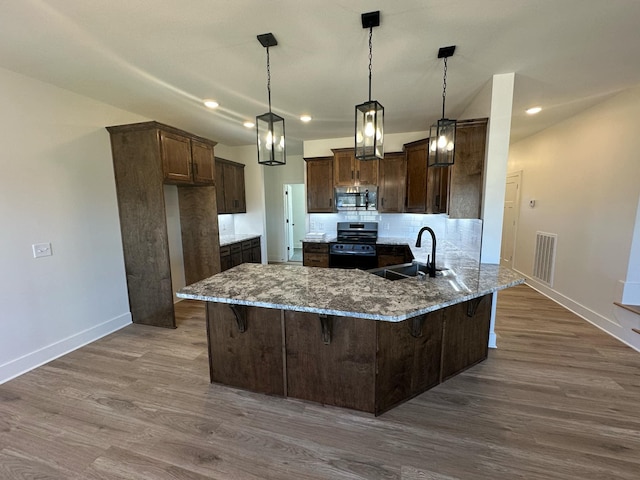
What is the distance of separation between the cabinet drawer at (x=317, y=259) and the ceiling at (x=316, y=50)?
2288mm

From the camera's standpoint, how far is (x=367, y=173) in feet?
14.6

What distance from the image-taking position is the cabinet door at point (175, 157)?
3.04 meters

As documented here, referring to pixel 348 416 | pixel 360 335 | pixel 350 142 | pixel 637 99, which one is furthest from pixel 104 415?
pixel 637 99

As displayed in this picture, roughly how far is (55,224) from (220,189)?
2320 millimetres

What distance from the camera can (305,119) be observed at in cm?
378

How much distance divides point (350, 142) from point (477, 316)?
3587 millimetres

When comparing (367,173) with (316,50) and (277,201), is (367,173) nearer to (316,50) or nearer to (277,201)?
(316,50)

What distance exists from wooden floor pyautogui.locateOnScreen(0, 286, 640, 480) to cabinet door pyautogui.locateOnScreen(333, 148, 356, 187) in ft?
10.3

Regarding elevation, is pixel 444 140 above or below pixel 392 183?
above

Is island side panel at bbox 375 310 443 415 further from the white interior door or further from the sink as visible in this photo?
the white interior door

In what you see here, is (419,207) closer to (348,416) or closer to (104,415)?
(348,416)

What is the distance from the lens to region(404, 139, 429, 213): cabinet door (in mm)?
3975

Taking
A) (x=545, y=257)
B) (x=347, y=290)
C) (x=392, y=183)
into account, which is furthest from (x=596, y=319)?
(x=347, y=290)

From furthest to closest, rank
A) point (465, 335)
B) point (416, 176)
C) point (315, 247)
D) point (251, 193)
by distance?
point (251, 193) → point (315, 247) → point (416, 176) → point (465, 335)
